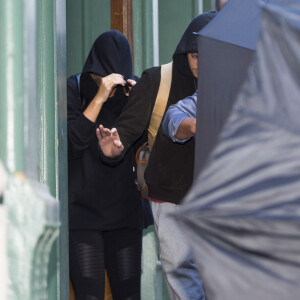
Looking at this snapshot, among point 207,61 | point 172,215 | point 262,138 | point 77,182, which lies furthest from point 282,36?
point 77,182

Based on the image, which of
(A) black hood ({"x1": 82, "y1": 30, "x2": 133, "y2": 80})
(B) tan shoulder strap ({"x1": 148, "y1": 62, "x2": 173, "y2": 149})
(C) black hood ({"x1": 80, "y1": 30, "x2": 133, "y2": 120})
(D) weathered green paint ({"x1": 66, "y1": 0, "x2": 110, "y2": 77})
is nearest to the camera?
(B) tan shoulder strap ({"x1": 148, "y1": 62, "x2": 173, "y2": 149})

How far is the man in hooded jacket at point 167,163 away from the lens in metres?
4.09

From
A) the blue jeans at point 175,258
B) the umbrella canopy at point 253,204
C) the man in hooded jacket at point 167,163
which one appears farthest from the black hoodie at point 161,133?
the umbrella canopy at point 253,204

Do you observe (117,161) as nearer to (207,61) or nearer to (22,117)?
(207,61)

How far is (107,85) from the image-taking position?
4488mm

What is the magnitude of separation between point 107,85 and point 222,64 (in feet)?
3.25

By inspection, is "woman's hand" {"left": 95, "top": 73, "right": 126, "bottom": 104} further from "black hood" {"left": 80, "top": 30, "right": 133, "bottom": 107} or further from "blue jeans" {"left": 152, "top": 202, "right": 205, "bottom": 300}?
"blue jeans" {"left": 152, "top": 202, "right": 205, "bottom": 300}

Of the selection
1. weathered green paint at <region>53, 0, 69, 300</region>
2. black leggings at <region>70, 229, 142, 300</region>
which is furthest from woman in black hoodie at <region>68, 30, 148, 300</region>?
weathered green paint at <region>53, 0, 69, 300</region>

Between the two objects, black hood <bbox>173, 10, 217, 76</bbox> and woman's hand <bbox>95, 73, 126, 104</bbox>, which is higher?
black hood <bbox>173, 10, 217, 76</bbox>

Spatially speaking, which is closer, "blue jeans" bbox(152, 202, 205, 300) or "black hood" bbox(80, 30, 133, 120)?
"blue jeans" bbox(152, 202, 205, 300)

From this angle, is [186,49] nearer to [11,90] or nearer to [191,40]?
[191,40]

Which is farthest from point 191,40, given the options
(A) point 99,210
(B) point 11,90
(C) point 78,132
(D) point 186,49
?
(B) point 11,90

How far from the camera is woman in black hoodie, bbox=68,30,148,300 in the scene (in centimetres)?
426

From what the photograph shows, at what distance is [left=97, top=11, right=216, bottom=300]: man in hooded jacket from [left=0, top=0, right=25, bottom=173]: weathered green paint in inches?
69.5
